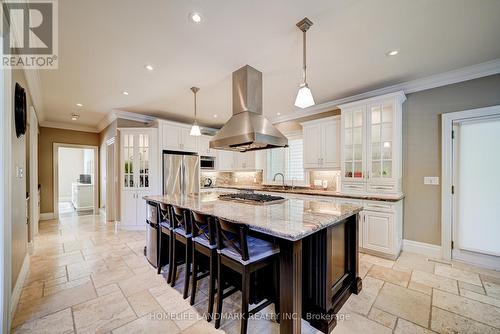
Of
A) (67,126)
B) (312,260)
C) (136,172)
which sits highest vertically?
(67,126)

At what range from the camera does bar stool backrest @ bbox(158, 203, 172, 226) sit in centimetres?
243

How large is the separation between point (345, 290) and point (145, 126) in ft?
17.0

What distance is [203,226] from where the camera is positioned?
6.64ft

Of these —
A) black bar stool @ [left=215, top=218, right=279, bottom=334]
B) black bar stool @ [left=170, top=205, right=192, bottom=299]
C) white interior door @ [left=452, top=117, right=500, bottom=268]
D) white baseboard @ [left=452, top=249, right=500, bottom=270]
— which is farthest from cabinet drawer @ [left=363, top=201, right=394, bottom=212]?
black bar stool @ [left=170, top=205, right=192, bottom=299]

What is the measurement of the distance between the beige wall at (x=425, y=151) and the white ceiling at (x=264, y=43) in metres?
0.43

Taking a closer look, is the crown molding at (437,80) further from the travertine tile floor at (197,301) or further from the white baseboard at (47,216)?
the white baseboard at (47,216)

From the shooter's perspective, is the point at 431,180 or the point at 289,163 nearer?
the point at 431,180

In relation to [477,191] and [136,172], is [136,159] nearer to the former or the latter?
[136,172]

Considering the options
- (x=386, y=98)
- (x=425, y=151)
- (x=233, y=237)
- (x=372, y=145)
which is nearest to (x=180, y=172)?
(x=233, y=237)

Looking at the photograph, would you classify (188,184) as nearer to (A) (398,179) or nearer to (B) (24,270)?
(B) (24,270)

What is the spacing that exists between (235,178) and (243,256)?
4.88 m

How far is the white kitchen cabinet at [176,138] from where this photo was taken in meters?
4.75

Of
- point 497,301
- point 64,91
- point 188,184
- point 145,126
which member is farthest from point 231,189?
point 497,301

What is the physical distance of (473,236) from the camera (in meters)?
2.83
